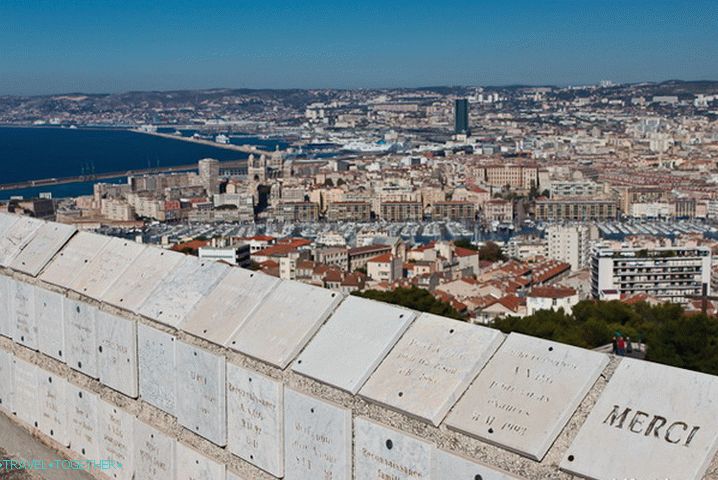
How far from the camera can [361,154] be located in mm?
59656

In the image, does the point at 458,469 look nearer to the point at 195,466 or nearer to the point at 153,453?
the point at 195,466

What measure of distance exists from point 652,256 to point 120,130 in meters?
74.5

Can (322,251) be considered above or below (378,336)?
below

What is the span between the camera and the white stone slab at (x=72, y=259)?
2746 millimetres

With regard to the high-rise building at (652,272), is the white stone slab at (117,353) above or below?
above

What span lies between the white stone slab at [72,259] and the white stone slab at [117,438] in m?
0.42

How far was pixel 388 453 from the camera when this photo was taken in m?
1.83

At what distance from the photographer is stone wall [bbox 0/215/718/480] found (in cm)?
160

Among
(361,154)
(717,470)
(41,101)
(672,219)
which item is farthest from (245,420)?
(41,101)

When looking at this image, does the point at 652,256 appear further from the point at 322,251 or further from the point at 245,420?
the point at 245,420

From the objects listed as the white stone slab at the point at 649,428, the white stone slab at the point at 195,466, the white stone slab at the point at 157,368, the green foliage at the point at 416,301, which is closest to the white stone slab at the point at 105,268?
the white stone slab at the point at 157,368

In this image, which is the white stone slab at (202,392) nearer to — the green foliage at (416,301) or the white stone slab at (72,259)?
the white stone slab at (72,259)

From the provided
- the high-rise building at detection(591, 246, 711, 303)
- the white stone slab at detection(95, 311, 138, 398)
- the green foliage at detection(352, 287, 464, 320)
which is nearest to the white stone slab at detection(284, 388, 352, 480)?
the white stone slab at detection(95, 311, 138, 398)

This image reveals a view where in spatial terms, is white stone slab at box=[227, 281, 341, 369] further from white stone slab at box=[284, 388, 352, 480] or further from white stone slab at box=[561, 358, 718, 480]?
white stone slab at box=[561, 358, 718, 480]
